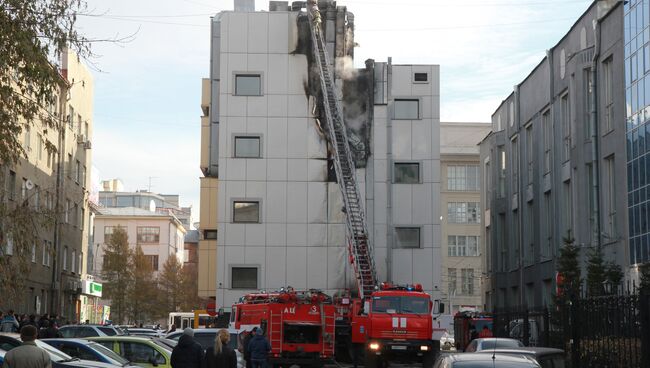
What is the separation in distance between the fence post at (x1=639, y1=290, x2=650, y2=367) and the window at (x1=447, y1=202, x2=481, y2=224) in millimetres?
80835

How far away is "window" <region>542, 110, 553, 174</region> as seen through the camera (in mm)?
48188

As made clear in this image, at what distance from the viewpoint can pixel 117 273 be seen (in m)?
83.6

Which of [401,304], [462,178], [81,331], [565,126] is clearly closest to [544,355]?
[401,304]

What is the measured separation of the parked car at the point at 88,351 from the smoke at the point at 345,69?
32.4 metres

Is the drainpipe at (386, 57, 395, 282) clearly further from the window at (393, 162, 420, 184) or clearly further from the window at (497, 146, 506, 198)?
the window at (497, 146, 506, 198)

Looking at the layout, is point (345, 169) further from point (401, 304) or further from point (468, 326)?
point (401, 304)

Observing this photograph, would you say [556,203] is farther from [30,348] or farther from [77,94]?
[30,348]

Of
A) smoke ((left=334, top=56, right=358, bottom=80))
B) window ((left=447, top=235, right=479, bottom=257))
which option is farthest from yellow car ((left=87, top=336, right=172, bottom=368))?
window ((left=447, top=235, right=479, bottom=257))

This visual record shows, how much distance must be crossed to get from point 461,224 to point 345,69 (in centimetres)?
4881

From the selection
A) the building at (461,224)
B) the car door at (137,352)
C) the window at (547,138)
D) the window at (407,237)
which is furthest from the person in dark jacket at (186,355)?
the building at (461,224)

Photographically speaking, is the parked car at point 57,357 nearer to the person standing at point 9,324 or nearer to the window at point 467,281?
the person standing at point 9,324

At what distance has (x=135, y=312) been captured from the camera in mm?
87938

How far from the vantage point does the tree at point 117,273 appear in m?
82.5

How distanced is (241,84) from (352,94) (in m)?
5.61
